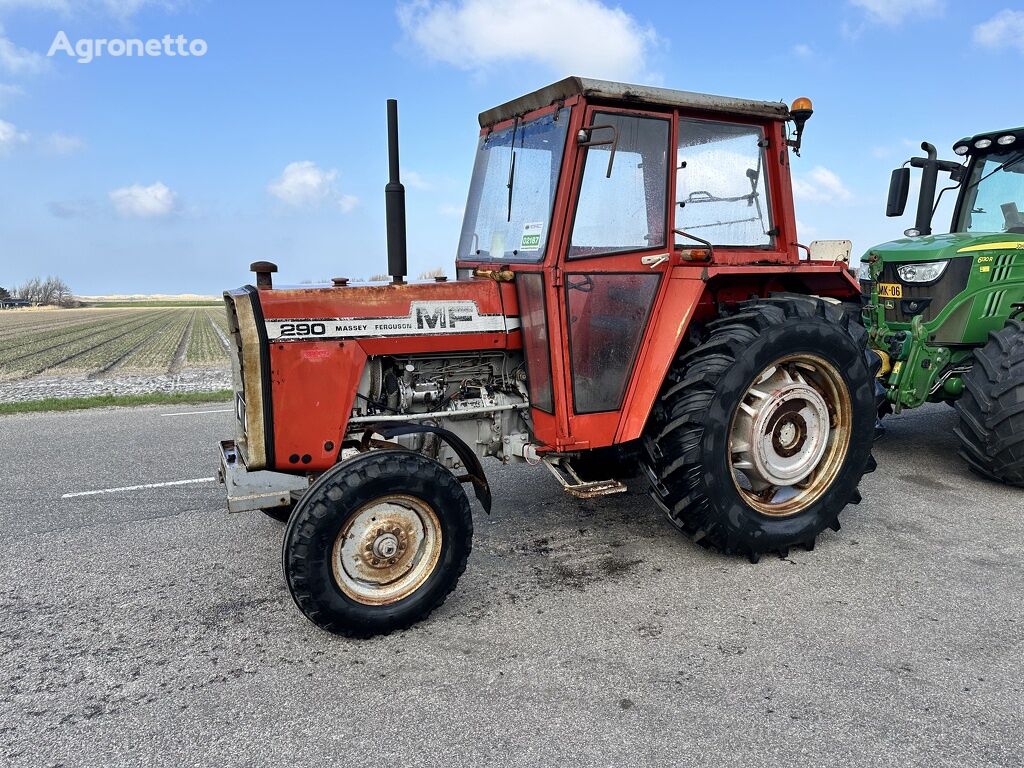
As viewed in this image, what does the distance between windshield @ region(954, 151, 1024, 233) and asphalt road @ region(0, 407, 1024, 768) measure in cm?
291

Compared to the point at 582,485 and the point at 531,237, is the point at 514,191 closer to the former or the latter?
the point at 531,237

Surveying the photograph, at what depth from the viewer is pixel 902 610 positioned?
128 inches

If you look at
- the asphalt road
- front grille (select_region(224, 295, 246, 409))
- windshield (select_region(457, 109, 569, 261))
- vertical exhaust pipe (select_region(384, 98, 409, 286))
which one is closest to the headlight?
the asphalt road

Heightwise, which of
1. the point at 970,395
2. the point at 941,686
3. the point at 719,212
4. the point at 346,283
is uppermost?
the point at 719,212

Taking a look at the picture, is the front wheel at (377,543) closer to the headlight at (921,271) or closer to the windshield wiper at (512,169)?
the windshield wiper at (512,169)

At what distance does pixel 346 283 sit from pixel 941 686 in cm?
303

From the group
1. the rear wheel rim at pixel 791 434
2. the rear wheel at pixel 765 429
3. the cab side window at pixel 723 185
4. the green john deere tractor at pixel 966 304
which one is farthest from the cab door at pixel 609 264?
the green john deere tractor at pixel 966 304

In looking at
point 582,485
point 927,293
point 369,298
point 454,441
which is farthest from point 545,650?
point 927,293

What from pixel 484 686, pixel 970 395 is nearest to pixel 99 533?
pixel 484 686

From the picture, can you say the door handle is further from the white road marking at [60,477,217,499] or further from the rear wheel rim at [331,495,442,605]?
the white road marking at [60,477,217,499]

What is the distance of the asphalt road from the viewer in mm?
2402

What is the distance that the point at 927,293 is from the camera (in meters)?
5.66

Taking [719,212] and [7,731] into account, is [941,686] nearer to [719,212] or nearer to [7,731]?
[719,212]

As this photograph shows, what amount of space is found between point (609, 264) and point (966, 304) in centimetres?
354
